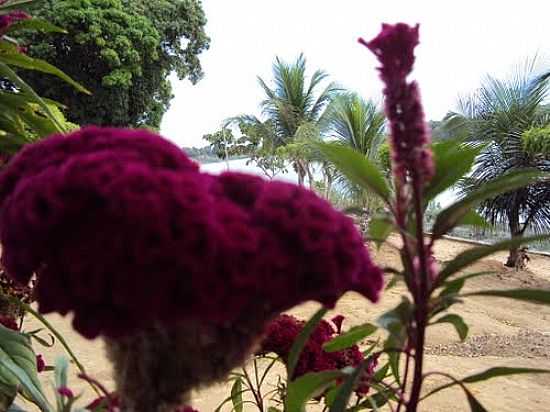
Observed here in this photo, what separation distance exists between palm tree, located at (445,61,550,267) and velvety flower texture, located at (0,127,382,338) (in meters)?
5.46

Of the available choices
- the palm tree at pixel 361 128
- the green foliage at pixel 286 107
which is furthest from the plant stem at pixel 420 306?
the green foliage at pixel 286 107

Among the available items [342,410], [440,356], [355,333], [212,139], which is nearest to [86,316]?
[342,410]

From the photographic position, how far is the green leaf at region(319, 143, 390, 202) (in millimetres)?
420

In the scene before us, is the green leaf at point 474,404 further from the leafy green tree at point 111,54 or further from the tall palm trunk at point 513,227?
the leafy green tree at point 111,54

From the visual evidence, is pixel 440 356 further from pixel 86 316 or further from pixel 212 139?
pixel 212 139

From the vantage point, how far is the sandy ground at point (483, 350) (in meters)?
2.38

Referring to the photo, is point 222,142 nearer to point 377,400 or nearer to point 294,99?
point 294,99

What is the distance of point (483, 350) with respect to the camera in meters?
3.26

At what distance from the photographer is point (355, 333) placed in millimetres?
540

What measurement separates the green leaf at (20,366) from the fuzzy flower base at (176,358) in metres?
0.37

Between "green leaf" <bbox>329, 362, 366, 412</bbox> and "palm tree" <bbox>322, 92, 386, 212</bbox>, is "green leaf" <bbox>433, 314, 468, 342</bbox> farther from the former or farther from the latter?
"palm tree" <bbox>322, 92, 386, 212</bbox>

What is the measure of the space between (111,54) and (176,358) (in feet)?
27.1

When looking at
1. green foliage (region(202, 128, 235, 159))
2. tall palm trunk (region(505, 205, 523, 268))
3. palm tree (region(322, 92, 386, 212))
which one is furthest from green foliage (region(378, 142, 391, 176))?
green foliage (region(202, 128, 235, 159))

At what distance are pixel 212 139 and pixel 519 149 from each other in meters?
6.57
